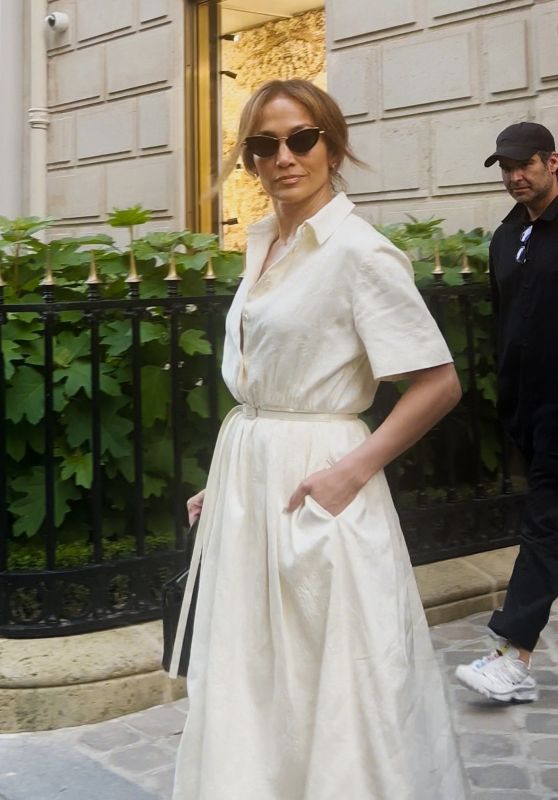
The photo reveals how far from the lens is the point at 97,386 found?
15.3 ft

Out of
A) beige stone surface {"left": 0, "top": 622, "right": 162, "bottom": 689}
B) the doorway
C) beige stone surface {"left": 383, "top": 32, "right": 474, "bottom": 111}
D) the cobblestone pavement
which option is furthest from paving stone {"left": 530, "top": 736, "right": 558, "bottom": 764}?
the doorway

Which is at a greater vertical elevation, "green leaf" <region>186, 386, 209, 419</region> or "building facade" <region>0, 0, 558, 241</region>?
"building facade" <region>0, 0, 558, 241</region>

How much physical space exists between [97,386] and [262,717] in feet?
7.67

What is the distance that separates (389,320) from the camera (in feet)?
8.00

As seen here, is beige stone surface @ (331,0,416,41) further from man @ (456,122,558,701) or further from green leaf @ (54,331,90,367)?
green leaf @ (54,331,90,367)

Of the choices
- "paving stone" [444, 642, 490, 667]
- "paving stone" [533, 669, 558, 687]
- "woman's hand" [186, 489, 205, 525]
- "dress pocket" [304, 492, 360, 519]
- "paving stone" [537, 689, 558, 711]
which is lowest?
"paving stone" [537, 689, 558, 711]

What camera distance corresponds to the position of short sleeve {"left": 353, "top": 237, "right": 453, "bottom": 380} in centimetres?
243

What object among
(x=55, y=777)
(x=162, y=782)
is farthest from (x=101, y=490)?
(x=162, y=782)

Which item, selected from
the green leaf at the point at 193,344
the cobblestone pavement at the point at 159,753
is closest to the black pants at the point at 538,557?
the cobblestone pavement at the point at 159,753

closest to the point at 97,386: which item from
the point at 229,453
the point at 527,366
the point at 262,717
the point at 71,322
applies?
the point at 71,322

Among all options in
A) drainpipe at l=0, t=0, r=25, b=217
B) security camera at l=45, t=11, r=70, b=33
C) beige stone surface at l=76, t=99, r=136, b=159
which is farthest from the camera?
drainpipe at l=0, t=0, r=25, b=217

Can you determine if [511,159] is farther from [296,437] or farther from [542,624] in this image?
[296,437]

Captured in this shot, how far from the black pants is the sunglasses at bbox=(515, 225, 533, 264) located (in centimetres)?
54

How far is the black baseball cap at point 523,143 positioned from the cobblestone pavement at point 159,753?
6.24 feet
